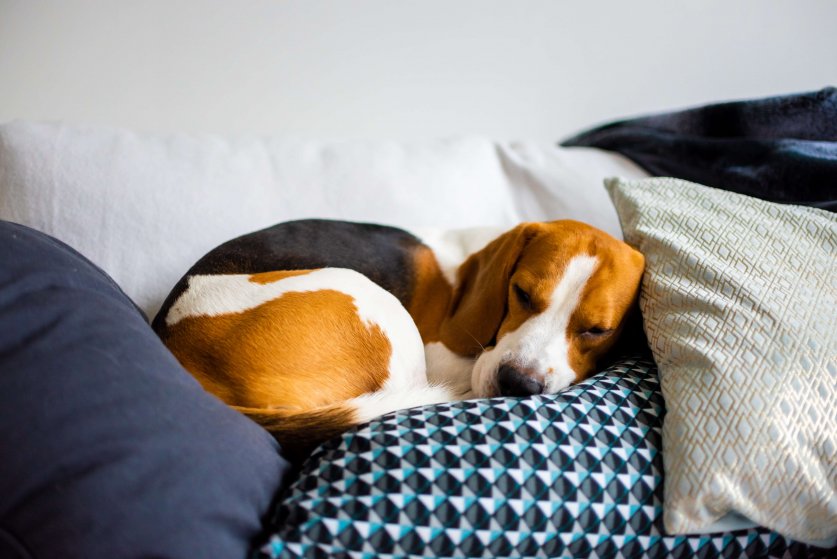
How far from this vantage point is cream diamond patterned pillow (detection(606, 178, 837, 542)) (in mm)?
1270

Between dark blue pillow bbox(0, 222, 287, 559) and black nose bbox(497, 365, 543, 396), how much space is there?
59 cm

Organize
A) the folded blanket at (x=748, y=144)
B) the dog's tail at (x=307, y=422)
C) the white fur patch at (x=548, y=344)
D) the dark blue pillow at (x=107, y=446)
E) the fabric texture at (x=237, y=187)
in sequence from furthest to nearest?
the folded blanket at (x=748, y=144), the fabric texture at (x=237, y=187), the white fur patch at (x=548, y=344), the dog's tail at (x=307, y=422), the dark blue pillow at (x=107, y=446)

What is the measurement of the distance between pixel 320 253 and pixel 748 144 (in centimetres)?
148

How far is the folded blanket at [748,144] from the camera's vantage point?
2.11 m

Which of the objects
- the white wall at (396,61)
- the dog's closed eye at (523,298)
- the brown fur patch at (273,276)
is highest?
the white wall at (396,61)

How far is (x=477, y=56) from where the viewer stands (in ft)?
9.18

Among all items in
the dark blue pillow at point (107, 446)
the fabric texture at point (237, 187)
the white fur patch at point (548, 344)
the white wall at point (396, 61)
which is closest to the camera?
the dark blue pillow at point (107, 446)

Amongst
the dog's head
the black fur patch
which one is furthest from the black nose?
the black fur patch

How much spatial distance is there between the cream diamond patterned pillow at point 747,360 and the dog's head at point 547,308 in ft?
0.32

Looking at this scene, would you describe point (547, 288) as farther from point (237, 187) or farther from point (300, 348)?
point (237, 187)

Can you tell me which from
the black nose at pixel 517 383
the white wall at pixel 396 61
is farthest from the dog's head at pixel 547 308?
the white wall at pixel 396 61

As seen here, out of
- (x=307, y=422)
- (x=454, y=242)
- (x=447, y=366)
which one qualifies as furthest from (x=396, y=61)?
(x=307, y=422)

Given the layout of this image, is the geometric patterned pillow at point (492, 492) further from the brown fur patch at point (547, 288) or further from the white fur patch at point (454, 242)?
the white fur patch at point (454, 242)

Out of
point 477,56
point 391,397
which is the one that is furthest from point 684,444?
point 477,56
